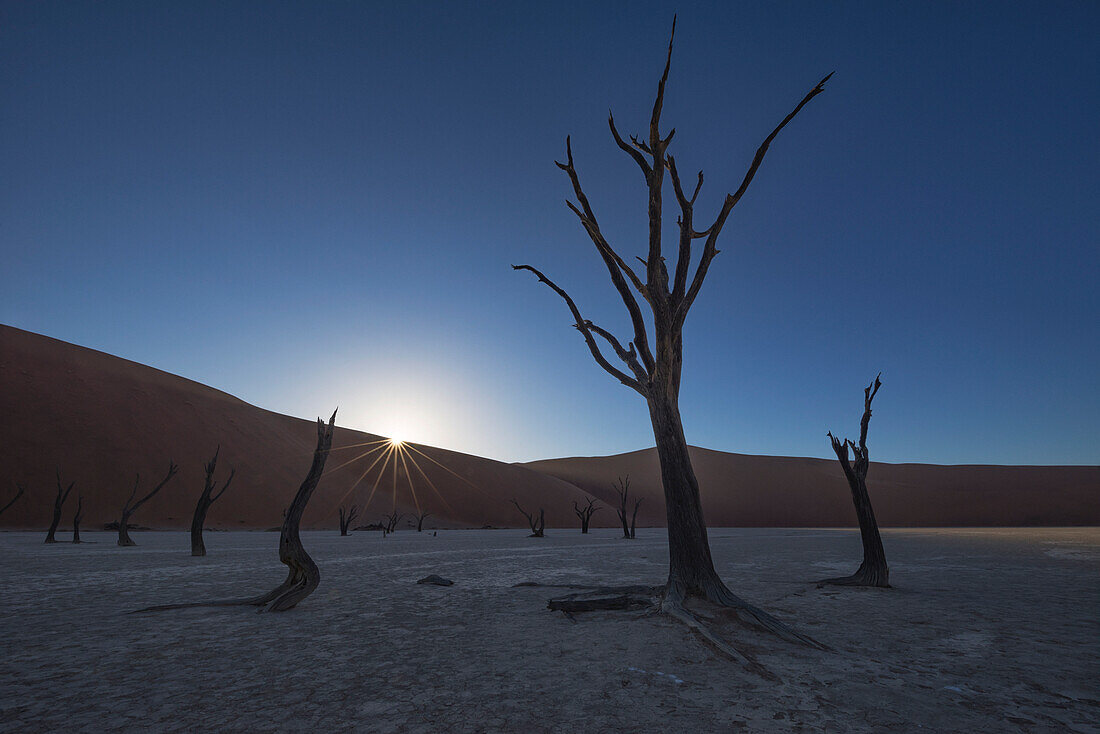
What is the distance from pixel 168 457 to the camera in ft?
152

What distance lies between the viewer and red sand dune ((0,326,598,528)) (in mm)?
40312

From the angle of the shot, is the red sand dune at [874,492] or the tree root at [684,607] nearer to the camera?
the tree root at [684,607]

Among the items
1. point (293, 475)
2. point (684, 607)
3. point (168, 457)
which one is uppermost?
point (168, 457)

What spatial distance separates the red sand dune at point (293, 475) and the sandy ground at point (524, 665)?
42.6 meters

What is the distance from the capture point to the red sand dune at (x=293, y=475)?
41.6m

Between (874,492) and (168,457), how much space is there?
299ft

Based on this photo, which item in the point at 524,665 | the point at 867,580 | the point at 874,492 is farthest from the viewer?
the point at 874,492

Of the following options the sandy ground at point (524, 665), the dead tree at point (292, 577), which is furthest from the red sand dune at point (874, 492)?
the dead tree at point (292, 577)

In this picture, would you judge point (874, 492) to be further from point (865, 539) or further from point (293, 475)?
point (865, 539)

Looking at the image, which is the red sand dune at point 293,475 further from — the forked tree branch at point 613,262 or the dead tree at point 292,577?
the forked tree branch at point 613,262

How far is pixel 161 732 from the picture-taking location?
329cm

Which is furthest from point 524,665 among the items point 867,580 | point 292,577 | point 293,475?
point 293,475

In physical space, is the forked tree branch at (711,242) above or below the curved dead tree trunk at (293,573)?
above

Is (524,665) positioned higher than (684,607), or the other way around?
(684,607)
